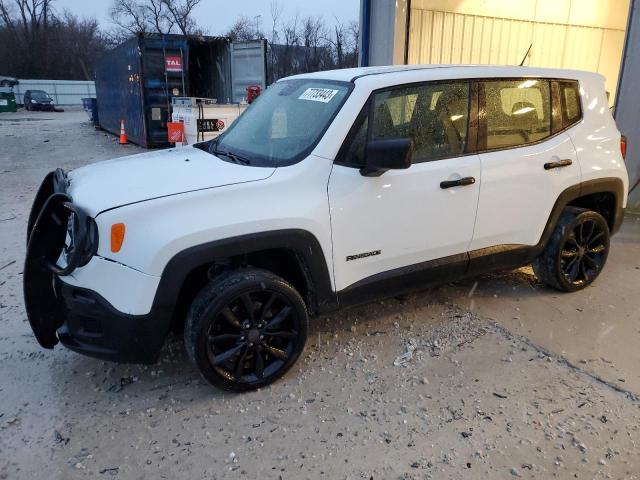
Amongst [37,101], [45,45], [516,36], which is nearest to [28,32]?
[45,45]

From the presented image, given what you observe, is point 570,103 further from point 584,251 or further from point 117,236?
point 117,236

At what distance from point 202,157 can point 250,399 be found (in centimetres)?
159

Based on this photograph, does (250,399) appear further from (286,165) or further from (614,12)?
(614,12)

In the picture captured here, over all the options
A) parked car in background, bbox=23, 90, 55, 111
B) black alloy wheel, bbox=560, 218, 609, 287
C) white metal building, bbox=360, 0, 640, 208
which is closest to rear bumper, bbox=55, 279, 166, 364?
black alloy wheel, bbox=560, 218, 609, 287

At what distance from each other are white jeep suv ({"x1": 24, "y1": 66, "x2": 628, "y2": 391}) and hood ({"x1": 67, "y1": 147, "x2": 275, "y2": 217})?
0.02 m

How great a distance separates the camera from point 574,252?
4273 millimetres

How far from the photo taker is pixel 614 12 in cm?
1112

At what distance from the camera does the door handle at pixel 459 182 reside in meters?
3.40

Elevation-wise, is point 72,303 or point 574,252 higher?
point 72,303

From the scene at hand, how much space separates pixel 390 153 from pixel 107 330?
5.86ft

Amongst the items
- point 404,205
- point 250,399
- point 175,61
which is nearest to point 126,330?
point 250,399

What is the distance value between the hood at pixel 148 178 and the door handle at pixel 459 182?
1.15 m

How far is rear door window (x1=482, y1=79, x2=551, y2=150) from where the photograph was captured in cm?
367

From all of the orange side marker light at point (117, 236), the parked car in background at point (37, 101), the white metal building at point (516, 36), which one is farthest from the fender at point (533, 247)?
the parked car in background at point (37, 101)
